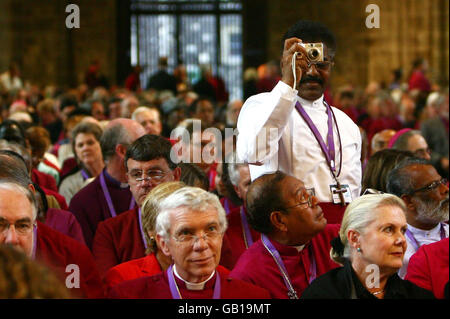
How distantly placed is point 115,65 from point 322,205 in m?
21.5

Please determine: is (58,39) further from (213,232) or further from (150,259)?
(213,232)

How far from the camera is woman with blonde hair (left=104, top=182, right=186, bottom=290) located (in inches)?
181

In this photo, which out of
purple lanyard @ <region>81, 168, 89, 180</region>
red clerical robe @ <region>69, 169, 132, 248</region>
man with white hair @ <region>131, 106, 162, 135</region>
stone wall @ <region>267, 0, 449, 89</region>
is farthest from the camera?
stone wall @ <region>267, 0, 449, 89</region>

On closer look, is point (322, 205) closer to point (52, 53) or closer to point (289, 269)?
point (289, 269)

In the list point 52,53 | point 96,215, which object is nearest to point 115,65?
point 52,53

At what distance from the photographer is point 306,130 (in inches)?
198

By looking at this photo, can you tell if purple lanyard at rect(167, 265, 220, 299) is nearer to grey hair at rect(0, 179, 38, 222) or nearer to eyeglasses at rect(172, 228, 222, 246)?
eyeglasses at rect(172, 228, 222, 246)

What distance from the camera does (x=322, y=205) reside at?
4988mm

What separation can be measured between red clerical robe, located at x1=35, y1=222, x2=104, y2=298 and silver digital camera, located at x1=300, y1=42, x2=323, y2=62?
144 cm

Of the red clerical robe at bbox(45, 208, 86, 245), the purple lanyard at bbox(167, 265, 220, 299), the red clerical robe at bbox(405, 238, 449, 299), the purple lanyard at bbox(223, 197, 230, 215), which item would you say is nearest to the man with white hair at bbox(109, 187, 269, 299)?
the purple lanyard at bbox(167, 265, 220, 299)

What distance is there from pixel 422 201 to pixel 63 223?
6.57 ft

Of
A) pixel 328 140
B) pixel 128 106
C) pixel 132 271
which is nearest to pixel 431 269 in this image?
pixel 328 140

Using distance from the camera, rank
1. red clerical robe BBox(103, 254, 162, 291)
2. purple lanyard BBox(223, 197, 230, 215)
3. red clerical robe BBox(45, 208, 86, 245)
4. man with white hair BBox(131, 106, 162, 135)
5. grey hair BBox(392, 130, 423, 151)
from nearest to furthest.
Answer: red clerical robe BBox(103, 254, 162, 291)
red clerical robe BBox(45, 208, 86, 245)
purple lanyard BBox(223, 197, 230, 215)
grey hair BBox(392, 130, 423, 151)
man with white hair BBox(131, 106, 162, 135)

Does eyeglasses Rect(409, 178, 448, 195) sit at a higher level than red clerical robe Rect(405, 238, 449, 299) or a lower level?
higher
